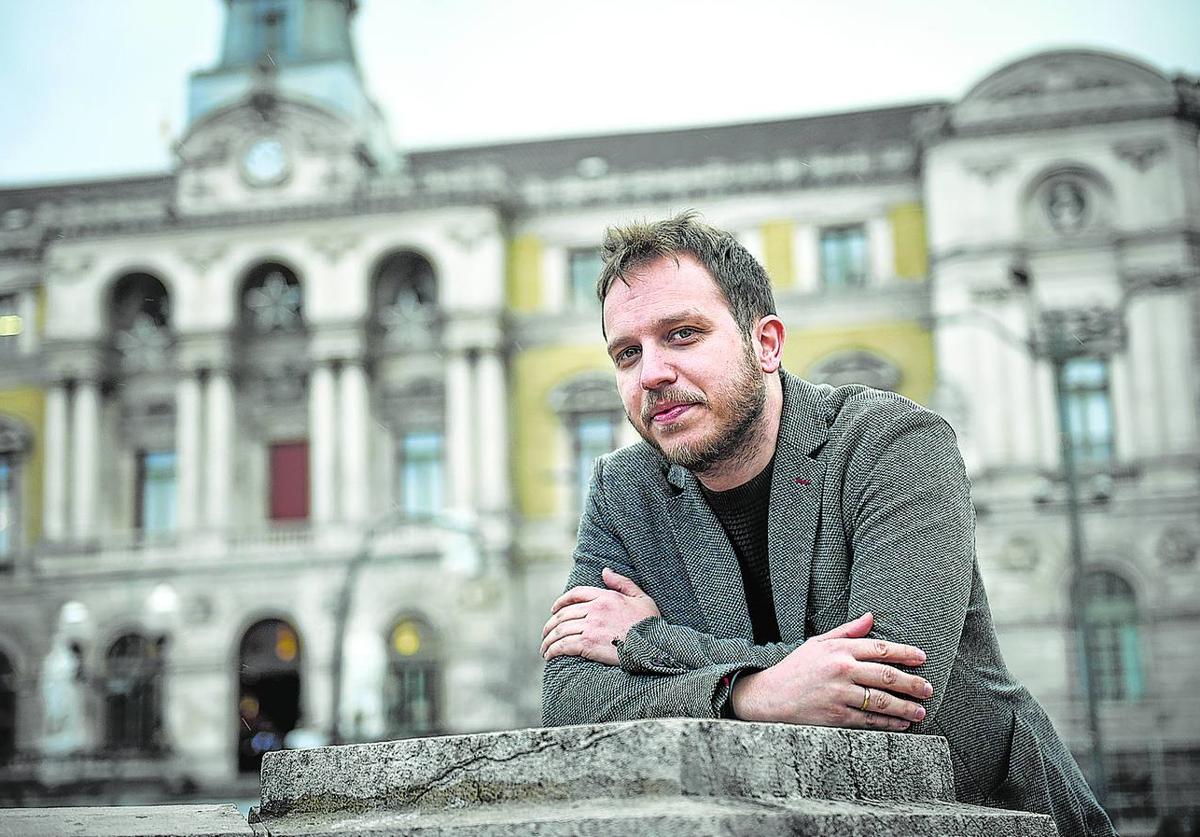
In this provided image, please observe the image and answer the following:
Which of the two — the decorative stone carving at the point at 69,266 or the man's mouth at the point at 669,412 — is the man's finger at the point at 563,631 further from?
the decorative stone carving at the point at 69,266

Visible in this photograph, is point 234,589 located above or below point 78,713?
above

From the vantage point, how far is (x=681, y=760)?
6.47 feet

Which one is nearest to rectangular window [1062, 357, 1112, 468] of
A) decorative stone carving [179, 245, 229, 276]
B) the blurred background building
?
the blurred background building

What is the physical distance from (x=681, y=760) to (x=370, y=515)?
100 feet

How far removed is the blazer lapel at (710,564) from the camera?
282cm

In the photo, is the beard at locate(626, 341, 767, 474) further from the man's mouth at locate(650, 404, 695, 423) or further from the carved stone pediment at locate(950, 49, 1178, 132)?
the carved stone pediment at locate(950, 49, 1178, 132)

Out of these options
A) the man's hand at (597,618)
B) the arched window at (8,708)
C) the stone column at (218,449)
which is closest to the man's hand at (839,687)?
the man's hand at (597,618)

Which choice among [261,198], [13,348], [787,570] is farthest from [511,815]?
[13,348]

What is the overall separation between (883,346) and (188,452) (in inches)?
594

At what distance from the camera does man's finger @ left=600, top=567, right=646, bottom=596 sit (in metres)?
2.92

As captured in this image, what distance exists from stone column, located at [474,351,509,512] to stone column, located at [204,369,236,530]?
17.9 ft

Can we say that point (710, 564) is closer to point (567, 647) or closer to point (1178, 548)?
point (567, 647)

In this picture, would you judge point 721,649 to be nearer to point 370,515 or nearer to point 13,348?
point 370,515

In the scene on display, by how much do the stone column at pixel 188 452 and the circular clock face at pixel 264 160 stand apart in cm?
459
